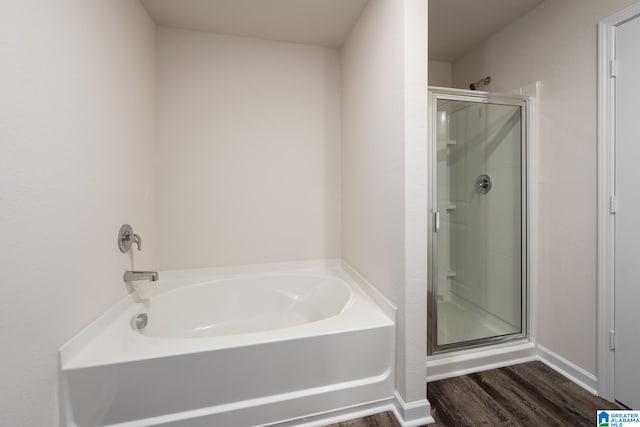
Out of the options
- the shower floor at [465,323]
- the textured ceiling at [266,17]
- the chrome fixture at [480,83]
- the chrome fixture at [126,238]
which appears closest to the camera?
the chrome fixture at [126,238]

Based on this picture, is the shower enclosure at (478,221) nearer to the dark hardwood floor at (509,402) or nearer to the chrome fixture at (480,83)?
the dark hardwood floor at (509,402)

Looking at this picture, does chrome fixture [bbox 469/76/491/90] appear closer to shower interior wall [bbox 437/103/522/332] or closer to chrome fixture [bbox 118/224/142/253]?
shower interior wall [bbox 437/103/522/332]

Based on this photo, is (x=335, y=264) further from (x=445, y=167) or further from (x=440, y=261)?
(x=445, y=167)

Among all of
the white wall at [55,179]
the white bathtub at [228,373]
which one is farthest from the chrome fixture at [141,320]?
the white wall at [55,179]

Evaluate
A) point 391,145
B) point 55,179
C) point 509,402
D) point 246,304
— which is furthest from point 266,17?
point 509,402

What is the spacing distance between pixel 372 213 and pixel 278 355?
0.96 meters

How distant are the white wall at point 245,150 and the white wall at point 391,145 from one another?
41 centimetres

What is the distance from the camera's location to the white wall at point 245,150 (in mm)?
2105

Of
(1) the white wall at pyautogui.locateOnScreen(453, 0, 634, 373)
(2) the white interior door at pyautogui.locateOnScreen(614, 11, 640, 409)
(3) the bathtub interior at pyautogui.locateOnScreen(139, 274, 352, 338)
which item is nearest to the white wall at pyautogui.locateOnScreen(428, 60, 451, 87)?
(1) the white wall at pyautogui.locateOnScreen(453, 0, 634, 373)

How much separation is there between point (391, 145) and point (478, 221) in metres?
1.19

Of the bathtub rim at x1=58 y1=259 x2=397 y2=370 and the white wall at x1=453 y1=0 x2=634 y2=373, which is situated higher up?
the white wall at x1=453 y1=0 x2=634 y2=373

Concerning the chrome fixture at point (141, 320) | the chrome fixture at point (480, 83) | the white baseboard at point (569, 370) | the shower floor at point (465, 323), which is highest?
the chrome fixture at point (480, 83)

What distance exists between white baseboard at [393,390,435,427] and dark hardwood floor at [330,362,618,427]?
44 millimetres

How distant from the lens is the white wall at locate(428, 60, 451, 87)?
2748mm
